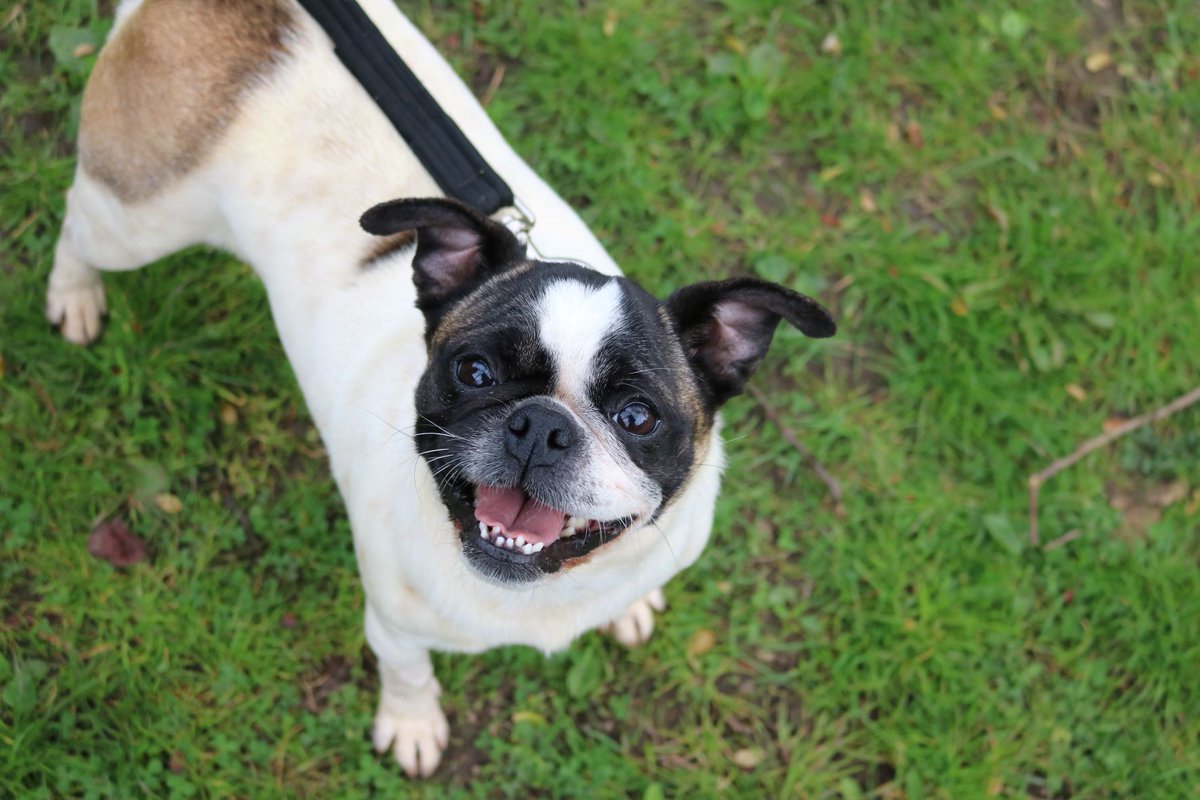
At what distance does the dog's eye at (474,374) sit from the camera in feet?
9.87

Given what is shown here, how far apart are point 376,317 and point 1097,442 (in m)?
3.90

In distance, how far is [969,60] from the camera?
5945 millimetres

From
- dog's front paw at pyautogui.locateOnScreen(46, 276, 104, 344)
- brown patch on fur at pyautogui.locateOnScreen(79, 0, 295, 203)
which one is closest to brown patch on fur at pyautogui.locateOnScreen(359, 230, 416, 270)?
brown patch on fur at pyautogui.locateOnScreen(79, 0, 295, 203)

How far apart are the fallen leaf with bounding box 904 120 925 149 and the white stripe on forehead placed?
3.56 m

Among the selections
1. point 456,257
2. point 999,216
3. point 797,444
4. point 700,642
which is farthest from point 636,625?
point 999,216

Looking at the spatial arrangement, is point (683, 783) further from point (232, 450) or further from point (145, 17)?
point (145, 17)

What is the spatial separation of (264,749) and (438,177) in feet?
8.70

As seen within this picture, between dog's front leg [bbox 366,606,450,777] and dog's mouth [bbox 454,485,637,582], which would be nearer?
dog's mouth [bbox 454,485,637,582]

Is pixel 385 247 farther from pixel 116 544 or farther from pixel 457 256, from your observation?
pixel 116 544

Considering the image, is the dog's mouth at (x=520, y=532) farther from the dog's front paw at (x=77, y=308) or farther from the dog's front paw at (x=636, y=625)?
the dog's front paw at (x=77, y=308)

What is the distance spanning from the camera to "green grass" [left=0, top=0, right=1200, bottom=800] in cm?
456

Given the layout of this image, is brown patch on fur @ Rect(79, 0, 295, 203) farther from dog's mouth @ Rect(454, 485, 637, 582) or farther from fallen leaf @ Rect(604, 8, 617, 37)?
fallen leaf @ Rect(604, 8, 617, 37)

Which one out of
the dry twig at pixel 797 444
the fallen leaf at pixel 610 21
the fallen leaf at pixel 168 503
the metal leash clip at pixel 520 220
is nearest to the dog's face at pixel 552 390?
the metal leash clip at pixel 520 220

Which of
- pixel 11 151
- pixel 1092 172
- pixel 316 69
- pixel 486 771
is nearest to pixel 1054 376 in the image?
pixel 1092 172
